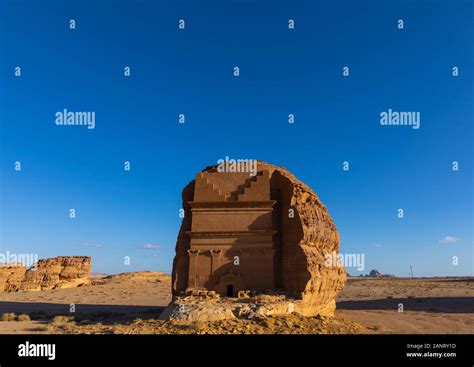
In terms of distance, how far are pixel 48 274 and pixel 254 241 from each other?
1865 inches

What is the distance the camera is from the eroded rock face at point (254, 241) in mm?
18797

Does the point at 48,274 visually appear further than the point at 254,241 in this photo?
Yes

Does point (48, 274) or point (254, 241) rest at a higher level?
point (254, 241)

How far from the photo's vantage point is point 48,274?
54.8 m

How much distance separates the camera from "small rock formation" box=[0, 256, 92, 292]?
52.8 m

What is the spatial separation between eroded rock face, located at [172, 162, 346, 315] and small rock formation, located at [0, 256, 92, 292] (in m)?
43.0

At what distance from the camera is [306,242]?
1914cm
